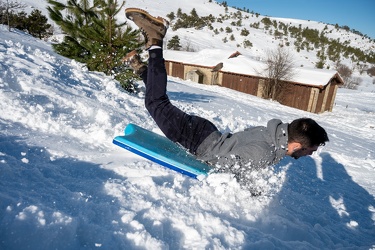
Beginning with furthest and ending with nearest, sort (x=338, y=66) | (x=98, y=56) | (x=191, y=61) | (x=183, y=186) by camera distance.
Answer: (x=338, y=66)
(x=191, y=61)
(x=98, y=56)
(x=183, y=186)

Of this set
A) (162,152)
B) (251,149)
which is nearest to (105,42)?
(162,152)

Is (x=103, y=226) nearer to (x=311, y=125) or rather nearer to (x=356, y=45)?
(x=311, y=125)

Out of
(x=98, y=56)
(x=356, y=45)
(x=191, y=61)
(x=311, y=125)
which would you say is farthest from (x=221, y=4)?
(x=311, y=125)

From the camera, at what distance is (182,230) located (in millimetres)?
2232

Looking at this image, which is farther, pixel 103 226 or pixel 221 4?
pixel 221 4

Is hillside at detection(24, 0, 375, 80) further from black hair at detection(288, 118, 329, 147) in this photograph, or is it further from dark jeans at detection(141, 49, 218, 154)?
black hair at detection(288, 118, 329, 147)

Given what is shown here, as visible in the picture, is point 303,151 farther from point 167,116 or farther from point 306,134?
point 167,116

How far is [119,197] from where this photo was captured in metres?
2.45

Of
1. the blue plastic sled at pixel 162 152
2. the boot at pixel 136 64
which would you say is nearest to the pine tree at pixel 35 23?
the boot at pixel 136 64

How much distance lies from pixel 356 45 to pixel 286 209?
71.6 metres

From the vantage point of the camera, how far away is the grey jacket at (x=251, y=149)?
8.87 ft

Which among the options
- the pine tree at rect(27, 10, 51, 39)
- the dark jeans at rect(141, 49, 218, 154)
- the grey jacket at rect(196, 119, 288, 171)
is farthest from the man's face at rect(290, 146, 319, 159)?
the pine tree at rect(27, 10, 51, 39)

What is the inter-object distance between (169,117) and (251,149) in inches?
45.2

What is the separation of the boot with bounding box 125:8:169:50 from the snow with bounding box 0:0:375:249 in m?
1.65
